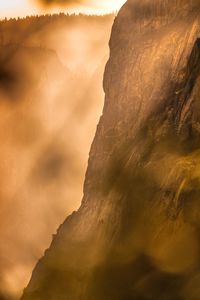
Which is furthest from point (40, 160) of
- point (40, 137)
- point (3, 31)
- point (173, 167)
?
point (173, 167)

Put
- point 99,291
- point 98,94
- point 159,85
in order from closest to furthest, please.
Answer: point 99,291 → point 159,85 → point 98,94

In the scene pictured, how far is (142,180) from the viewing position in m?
10.7

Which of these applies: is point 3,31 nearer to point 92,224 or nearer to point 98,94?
point 98,94

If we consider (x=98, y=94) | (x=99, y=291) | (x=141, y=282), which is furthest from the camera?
A: (x=98, y=94)

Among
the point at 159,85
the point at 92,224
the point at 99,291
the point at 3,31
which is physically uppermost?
the point at 3,31

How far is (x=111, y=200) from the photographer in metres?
11.5

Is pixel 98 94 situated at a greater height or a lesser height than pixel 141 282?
greater

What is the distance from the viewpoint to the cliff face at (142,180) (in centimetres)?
940

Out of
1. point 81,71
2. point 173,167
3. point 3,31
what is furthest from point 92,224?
point 3,31

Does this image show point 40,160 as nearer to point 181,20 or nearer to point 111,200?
point 111,200

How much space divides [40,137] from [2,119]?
1822 mm

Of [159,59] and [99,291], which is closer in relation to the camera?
[99,291]

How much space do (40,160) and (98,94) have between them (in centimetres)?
348

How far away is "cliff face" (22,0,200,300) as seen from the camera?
940 centimetres
